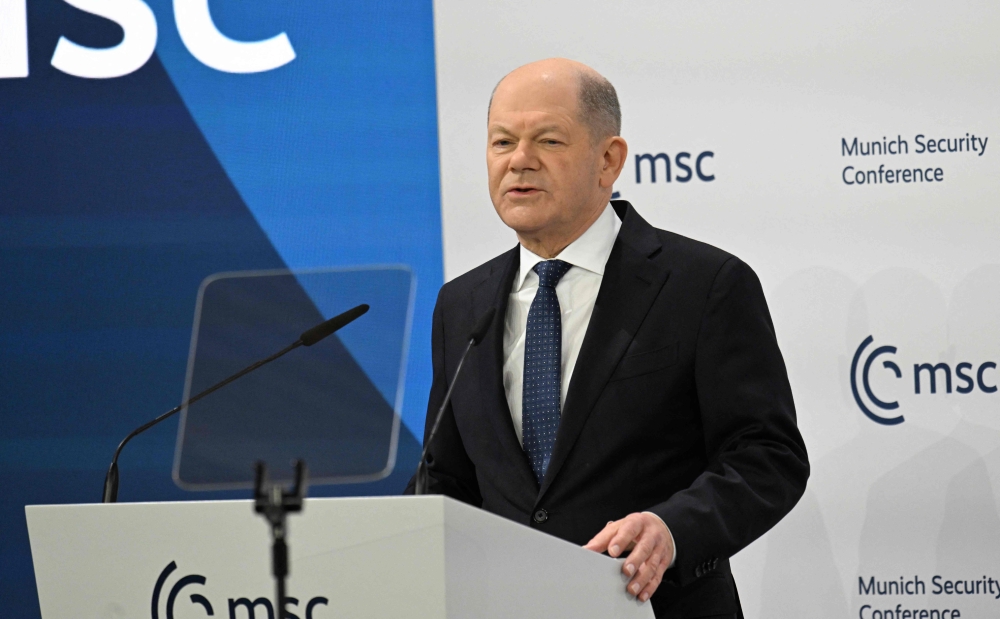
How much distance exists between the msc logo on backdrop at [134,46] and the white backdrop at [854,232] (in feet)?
3.67

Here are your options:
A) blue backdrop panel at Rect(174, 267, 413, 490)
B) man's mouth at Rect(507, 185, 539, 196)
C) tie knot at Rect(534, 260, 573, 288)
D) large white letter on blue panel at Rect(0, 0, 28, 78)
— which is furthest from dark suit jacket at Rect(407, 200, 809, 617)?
large white letter on blue panel at Rect(0, 0, 28, 78)

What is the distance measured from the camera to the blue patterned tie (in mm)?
1975

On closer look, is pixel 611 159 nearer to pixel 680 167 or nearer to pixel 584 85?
pixel 584 85

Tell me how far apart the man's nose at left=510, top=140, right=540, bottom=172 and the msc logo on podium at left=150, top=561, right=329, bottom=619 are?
1046 millimetres

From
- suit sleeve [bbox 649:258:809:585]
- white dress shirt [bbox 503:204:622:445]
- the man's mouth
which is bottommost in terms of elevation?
suit sleeve [bbox 649:258:809:585]

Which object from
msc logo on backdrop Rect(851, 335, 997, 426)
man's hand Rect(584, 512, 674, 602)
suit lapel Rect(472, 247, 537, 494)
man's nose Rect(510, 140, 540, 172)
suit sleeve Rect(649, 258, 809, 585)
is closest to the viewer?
man's hand Rect(584, 512, 674, 602)

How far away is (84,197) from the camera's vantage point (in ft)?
11.3

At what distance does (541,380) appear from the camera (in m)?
2.01

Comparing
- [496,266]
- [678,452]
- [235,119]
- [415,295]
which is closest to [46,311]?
[235,119]

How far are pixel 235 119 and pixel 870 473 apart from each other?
223 centimetres

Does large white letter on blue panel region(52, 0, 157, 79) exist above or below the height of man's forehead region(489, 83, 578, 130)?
above

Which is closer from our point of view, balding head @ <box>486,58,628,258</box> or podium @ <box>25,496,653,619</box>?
podium @ <box>25,496,653,619</box>

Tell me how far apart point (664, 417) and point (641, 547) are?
0.45 meters

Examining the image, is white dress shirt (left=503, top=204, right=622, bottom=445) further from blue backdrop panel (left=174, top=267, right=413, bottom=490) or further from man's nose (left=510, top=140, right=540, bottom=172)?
blue backdrop panel (left=174, top=267, right=413, bottom=490)
